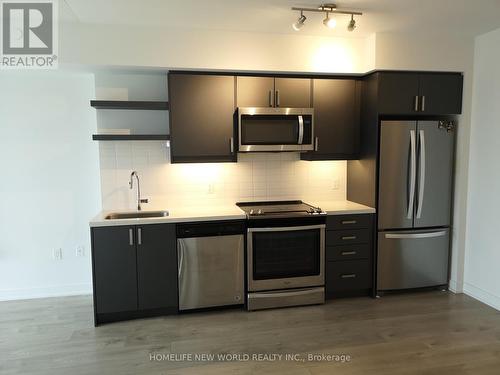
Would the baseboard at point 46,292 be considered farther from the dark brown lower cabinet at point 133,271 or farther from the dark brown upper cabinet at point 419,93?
the dark brown upper cabinet at point 419,93

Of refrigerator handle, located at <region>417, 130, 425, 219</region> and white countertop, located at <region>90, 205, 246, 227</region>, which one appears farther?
refrigerator handle, located at <region>417, 130, 425, 219</region>

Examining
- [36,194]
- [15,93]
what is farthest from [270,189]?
[15,93]

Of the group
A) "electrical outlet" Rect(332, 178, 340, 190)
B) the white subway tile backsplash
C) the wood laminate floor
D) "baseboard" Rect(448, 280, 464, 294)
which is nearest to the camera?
the wood laminate floor

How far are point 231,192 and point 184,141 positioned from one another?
2.65 ft

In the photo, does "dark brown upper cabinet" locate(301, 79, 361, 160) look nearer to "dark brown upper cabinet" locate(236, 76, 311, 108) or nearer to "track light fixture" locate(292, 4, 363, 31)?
"dark brown upper cabinet" locate(236, 76, 311, 108)

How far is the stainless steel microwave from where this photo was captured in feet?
11.6

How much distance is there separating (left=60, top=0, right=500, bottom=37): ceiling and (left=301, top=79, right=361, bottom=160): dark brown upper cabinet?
52 centimetres

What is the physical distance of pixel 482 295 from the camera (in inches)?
144

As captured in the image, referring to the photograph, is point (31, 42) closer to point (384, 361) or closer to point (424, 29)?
point (424, 29)

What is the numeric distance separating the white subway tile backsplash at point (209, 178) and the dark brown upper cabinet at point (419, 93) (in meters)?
0.91

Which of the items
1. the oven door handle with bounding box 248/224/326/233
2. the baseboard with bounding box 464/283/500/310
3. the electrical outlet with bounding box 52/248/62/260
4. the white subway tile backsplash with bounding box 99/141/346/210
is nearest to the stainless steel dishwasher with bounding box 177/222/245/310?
the oven door handle with bounding box 248/224/326/233

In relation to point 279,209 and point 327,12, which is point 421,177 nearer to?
point 279,209

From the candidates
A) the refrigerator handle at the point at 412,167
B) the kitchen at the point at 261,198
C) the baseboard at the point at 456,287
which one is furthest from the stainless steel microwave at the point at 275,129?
the baseboard at the point at 456,287

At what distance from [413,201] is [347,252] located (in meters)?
0.84
